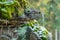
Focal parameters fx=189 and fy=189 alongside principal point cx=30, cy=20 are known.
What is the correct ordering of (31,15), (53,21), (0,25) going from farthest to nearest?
(53,21)
(31,15)
(0,25)

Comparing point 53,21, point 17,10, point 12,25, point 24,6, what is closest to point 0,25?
point 12,25

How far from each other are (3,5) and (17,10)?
267 millimetres

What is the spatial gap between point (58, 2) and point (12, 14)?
966cm

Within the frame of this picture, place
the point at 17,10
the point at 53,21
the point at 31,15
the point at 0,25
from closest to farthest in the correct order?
the point at 0,25, the point at 17,10, the point at 31,15, the point at 53,21

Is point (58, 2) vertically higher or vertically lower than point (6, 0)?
higher

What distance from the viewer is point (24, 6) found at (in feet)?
11.8

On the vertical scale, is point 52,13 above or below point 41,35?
above

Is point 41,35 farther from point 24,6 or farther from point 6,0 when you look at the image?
point 6,0

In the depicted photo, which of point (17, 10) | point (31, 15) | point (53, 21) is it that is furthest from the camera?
point (53, 21)

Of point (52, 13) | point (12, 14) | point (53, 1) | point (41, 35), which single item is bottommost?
point (41, 35)

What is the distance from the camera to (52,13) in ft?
41.7

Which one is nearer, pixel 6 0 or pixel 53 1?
pixel 6 0

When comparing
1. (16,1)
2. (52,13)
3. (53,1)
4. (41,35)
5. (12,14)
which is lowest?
(41,35)

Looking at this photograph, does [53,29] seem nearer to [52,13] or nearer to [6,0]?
[52,13]
